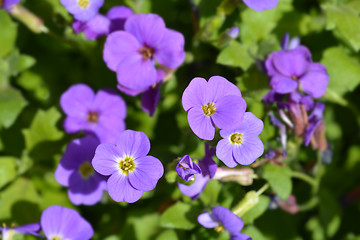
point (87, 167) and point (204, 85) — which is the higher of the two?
point (204, 85)

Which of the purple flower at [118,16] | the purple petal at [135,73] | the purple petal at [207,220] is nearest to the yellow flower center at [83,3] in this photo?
the purple flower at [118,16]

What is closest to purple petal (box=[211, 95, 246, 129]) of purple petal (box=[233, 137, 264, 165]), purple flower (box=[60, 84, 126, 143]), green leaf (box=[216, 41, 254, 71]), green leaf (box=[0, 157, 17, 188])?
purple petal (box=[233, 137, 264, 165])

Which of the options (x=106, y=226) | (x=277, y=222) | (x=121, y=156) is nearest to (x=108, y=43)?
(x=121, y=156)

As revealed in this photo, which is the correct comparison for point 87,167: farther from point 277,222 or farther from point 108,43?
point 277,222

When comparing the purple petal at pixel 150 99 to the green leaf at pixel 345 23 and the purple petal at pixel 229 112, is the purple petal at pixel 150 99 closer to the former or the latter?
the purple petal at pixel 229 112

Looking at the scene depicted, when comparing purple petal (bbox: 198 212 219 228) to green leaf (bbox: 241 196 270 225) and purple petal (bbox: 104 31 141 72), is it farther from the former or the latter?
purple petal (bbox: 104 31 141 72)

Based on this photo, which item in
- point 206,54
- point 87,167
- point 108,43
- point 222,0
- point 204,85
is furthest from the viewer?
point 206,54
